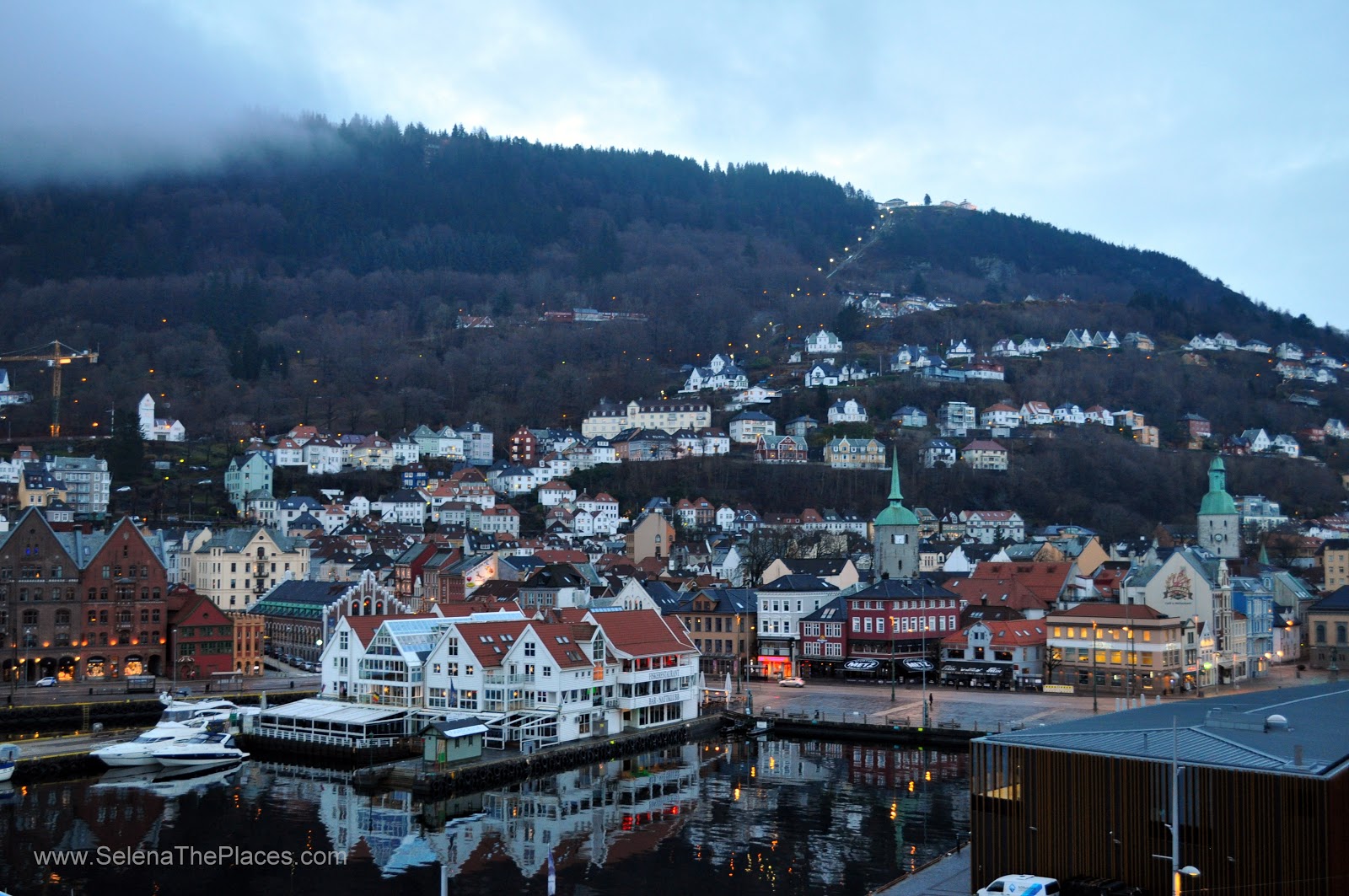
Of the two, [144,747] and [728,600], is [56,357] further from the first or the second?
[144,747]

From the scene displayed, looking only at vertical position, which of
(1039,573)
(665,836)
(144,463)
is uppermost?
(144,463)

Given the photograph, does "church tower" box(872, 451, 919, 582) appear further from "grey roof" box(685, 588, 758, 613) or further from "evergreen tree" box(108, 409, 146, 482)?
"evergreen tree" box(108, 409, 146, 482)

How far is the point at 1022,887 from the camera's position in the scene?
24781 mm

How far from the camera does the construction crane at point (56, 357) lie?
159m

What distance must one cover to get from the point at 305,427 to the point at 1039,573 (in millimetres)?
93007

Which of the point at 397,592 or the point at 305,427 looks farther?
the point at 305,427

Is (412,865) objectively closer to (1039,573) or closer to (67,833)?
(67,833)

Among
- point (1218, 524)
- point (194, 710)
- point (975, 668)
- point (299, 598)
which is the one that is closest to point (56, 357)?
point (299, 598)

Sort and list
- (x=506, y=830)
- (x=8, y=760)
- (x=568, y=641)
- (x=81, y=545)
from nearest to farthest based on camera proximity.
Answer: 1. (x=506, y=830)
2. (x=8, y=760)
3. (x=568, y=641)
4. (x=81, y=545)

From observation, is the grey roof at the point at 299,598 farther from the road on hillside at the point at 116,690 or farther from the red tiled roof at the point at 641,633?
the red tiled roof at the point at 641,633

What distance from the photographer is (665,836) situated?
36219mm

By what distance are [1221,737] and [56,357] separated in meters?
173

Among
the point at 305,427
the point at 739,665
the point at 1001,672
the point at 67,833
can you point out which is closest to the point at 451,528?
the point at 305,427

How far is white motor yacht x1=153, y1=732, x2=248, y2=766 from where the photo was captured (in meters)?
46.1
